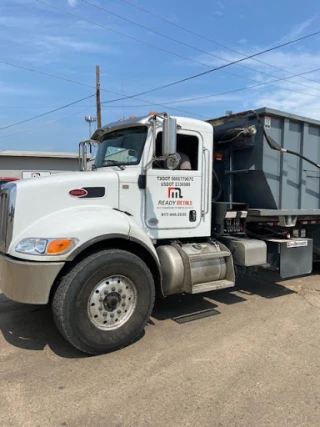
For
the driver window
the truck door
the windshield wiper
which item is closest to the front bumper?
the truck door

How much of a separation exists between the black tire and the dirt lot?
6.8 inches

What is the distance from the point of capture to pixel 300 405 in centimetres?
314

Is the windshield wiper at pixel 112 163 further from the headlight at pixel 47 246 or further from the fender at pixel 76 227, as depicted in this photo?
the headlight at pixel 47 246

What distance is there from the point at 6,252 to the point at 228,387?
259 cm

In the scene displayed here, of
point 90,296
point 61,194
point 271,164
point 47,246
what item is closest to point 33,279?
point 47,246

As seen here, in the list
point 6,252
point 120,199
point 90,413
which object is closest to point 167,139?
point 120,199

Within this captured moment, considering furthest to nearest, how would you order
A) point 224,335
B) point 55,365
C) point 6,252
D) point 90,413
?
point 224,335 < point 6,252 < point 55,365 < point 90,413

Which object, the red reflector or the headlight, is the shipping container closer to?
the red reflector

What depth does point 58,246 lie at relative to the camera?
12.7 feet

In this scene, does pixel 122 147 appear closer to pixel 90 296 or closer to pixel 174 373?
pixel 90 296

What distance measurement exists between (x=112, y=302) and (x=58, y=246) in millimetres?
855

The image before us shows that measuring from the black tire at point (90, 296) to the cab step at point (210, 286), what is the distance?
78 cm

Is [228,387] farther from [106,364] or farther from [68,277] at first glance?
[68,277]

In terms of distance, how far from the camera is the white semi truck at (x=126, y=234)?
3908 millimetres
